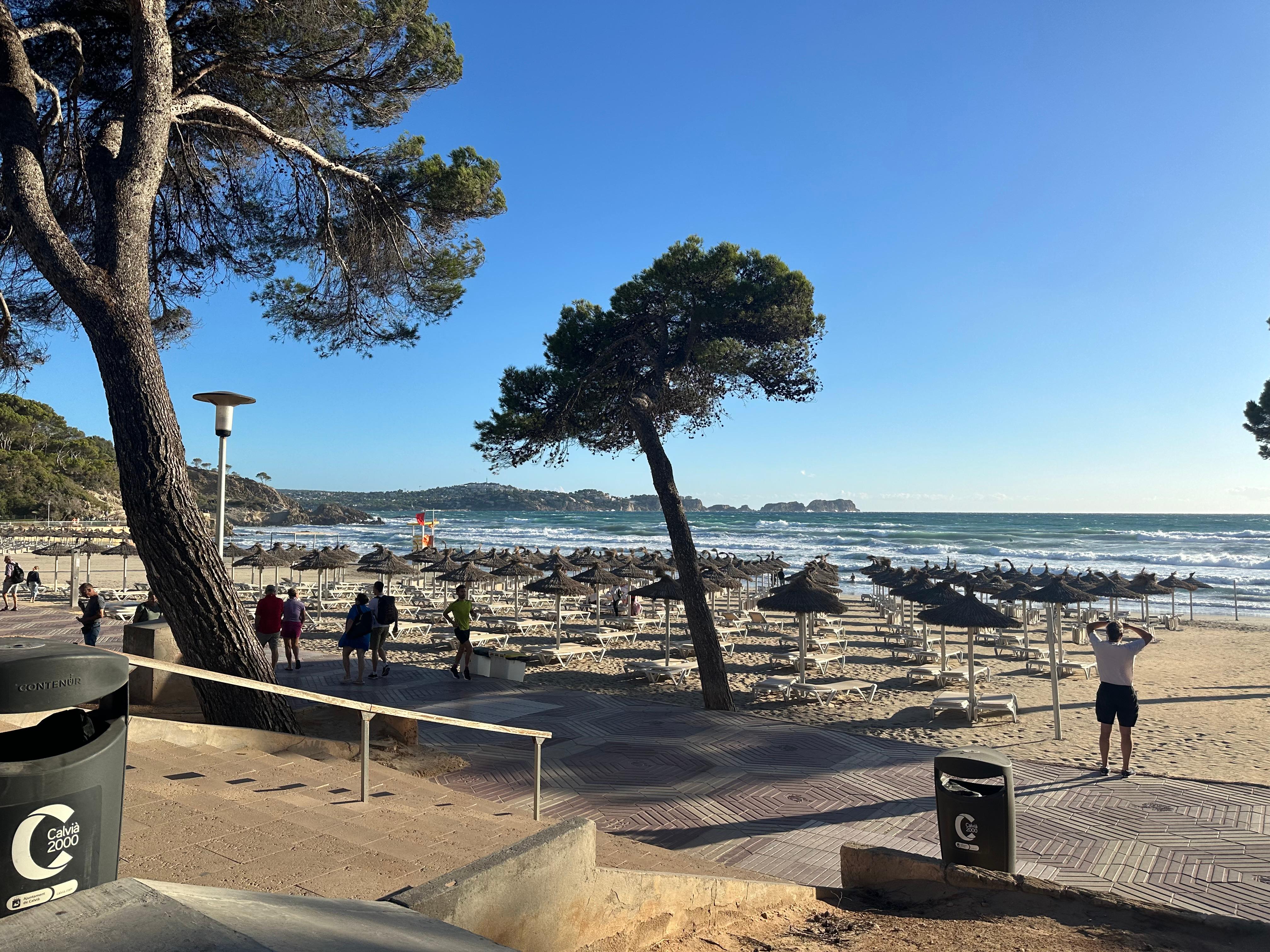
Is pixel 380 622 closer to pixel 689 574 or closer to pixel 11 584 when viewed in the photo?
pixel 689 574

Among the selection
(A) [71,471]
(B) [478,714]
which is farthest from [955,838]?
(A) [71,471]

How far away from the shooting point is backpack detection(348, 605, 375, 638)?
11.4 metres

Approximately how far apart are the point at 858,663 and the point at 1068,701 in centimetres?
440

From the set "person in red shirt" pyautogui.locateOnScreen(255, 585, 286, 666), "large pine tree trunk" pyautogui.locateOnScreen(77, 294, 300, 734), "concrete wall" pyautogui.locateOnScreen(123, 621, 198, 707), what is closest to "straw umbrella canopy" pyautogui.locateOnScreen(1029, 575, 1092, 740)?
"large pine tree trunk" pyautogui.locateOnScreen(77, 294, 300, 734)

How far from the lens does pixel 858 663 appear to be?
16.2m

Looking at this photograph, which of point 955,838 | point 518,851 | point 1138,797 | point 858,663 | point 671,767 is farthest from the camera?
point 858,663

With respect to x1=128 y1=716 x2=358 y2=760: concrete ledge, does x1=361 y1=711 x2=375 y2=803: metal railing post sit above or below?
above

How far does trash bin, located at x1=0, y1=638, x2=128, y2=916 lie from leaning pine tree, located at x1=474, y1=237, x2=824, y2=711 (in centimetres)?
999

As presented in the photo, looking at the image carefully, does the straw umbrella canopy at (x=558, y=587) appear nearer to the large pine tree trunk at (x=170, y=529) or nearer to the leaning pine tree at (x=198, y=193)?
the leaning pine tree at (x=198, y=193)

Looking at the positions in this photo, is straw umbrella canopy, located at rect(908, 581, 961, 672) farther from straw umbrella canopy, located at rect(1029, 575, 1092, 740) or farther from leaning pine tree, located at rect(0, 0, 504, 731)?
leaning pine tree, located at rect(0, 0, 504, 731)

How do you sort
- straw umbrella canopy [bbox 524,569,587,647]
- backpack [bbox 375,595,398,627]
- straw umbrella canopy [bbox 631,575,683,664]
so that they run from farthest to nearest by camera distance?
straw umbrella canopy [bbox 524,569,587,647], straw umbrella canopy [bbox 631,575,683,664], backpack [bbox 375,595,398,627]

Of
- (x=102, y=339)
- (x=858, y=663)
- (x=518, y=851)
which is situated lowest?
(x=858, y=663)

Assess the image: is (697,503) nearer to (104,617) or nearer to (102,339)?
(104,617)

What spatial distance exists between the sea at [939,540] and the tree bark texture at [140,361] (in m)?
34.4
